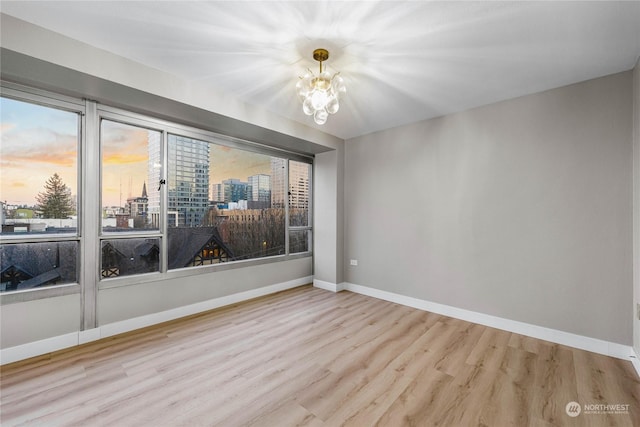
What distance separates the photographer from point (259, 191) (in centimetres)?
428

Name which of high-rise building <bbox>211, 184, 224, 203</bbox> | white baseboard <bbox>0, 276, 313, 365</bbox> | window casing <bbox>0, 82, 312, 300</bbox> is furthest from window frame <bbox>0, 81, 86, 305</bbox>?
high-rise building <bbox>211, 184, 224, 203</bbox>

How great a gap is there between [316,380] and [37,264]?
2710 mm

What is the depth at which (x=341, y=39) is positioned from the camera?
2014 millimetres

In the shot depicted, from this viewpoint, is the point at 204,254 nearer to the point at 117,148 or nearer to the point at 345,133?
the point at 117,148

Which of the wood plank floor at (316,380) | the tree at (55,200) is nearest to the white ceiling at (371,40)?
the tree at (55,200)

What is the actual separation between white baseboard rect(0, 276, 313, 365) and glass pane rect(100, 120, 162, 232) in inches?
39.5

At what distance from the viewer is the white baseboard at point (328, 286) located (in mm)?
4449

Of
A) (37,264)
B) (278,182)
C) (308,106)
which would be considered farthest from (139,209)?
(308,106)

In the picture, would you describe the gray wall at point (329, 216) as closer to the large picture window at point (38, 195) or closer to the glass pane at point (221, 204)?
the glass pane at point (221, 204)

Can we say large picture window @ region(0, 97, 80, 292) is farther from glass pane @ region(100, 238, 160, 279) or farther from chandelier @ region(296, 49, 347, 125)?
chandelier @ region(296, 49, 347, 125)

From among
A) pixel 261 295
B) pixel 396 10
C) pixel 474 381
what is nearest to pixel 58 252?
pixel 261 295

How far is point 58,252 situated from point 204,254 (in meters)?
1.42

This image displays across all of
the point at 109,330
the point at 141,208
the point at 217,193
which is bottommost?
the point at 109,330

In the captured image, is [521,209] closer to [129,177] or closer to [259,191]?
[259,191]
